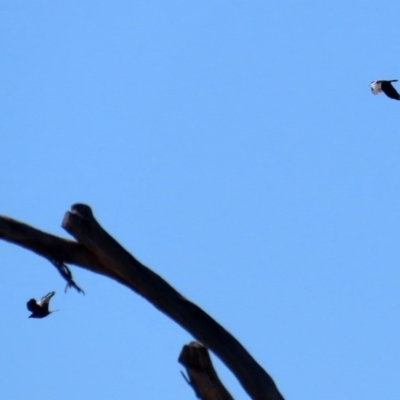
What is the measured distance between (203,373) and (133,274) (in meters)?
0.54

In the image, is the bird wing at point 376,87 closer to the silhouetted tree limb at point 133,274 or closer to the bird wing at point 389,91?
the bird wing at point 389,91

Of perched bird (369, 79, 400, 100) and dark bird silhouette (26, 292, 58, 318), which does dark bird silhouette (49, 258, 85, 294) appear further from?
perched bird (369, 79, 400, 100)

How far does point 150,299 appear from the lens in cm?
465

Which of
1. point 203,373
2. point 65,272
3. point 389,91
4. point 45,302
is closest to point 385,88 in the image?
point 389,91

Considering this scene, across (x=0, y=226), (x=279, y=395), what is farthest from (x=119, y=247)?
(x=279, y=395)

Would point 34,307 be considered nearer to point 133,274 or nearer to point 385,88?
point 133,274

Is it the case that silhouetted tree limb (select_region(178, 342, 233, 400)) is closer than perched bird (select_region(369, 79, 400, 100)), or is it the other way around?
silhouetted tree limb (select_region(178, 342, 233, 400))

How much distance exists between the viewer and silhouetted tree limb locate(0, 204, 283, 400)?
4.47 meters

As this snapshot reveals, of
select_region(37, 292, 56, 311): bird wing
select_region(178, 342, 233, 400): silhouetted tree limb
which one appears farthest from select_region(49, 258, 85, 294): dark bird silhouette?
select_region(37, 292, 56, 311): bird wing

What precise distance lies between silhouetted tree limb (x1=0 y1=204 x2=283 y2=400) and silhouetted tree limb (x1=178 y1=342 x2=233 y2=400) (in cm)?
5

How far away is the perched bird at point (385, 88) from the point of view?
10.6 metres

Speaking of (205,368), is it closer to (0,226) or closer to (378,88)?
(0,226)

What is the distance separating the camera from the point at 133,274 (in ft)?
15.3

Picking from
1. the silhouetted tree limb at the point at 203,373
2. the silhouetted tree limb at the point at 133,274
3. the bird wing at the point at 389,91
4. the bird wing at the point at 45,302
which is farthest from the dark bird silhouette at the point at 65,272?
the bird wing at the point at 389,91
